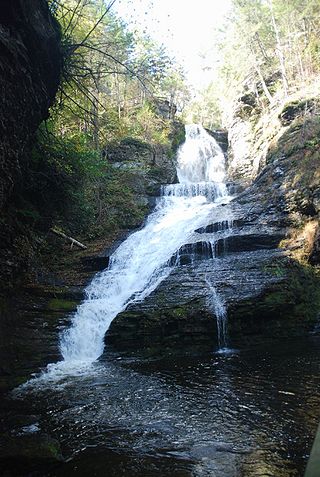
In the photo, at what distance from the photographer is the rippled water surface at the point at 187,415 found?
14.1ft

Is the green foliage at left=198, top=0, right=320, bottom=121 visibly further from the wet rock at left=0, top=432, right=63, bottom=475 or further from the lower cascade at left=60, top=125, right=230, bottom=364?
the wet rock at left=0, top=432, right=63, bottom=475

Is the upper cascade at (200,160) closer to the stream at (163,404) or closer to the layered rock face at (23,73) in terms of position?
the stream at (163,404)

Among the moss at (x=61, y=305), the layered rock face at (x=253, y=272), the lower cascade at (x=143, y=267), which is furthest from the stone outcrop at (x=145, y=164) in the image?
the moss at (x=61, y=305)

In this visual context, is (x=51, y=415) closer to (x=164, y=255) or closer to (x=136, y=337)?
(x=136, y=337)

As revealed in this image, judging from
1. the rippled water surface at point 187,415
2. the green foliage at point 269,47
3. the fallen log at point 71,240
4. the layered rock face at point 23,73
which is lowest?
the rippled water surface at point 187,415

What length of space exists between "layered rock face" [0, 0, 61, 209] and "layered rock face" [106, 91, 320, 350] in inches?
209

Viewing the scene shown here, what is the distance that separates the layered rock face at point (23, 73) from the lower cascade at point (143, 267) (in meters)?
4.45

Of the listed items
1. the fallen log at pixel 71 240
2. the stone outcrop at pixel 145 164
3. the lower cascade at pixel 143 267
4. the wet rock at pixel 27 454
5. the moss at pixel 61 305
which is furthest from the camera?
the stone outcrop at pixel 145 164

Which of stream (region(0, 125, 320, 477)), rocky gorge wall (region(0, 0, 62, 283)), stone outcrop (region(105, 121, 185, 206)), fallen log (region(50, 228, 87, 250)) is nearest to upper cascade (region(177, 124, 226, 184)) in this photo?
stone outcrop (region(105, 121, 185, 206))

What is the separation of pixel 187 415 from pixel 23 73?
273 inches

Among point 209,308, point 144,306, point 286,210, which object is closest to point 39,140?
point 144,306

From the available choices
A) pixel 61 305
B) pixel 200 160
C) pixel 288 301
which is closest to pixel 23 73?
pixel 61 305

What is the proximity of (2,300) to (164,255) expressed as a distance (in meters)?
6.00

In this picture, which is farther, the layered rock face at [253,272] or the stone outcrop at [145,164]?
the stone outcrop at [145,164]
